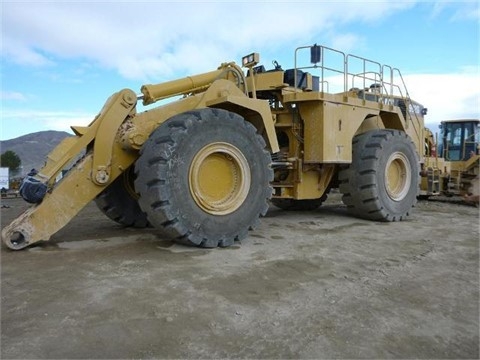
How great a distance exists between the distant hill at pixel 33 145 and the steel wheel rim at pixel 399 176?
2351 cm

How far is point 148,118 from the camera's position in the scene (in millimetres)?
5336

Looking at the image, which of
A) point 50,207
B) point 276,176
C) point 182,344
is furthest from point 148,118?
point 182,344

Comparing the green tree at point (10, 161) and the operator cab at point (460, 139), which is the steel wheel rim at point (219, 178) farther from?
the green tree at point (10, 161)

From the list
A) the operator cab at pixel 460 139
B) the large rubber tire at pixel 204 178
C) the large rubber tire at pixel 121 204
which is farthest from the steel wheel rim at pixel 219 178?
the operator cab at pixel 460 139

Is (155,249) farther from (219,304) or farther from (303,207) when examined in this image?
(303,207)

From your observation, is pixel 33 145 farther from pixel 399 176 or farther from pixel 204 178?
pixel 204 178

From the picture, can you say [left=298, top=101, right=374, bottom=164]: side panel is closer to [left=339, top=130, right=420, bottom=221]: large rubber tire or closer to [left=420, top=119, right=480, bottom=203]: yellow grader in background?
[left=339, top=130, right=420, bottom=221]: large rubber tire

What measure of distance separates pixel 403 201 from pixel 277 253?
396 centimetres

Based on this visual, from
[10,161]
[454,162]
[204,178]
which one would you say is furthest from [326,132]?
[10,161]

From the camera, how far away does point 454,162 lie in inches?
562

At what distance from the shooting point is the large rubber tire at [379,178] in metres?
7.34

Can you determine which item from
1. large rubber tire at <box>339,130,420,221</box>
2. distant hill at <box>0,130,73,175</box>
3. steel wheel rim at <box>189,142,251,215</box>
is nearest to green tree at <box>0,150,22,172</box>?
distant hill at <box>0,130,73,175</box>

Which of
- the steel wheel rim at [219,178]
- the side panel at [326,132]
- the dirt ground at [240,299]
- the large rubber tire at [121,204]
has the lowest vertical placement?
the dirt ground at [240,299]

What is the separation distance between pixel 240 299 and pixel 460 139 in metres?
14.2
